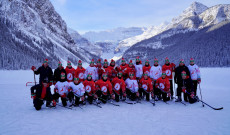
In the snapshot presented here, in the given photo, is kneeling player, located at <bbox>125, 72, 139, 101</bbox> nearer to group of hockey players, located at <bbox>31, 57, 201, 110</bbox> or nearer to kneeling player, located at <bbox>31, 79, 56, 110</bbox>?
group of hockey players, located at <bbox>31, 57, 201, 110</bbox>

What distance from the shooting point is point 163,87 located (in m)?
8.91

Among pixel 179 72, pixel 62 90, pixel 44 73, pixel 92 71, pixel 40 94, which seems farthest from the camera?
pixel 92 71

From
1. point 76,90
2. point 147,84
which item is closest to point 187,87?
point 147,84

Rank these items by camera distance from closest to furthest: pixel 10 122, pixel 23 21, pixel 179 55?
pixel 10 122, pixel 23 21, pixel 179 55

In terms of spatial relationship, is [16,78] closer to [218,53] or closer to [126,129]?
[126,129]

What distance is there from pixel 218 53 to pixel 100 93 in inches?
2992

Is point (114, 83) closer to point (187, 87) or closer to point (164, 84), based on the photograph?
point (164, 84)

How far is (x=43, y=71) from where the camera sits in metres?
8.38

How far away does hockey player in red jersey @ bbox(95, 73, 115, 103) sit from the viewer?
8570mm

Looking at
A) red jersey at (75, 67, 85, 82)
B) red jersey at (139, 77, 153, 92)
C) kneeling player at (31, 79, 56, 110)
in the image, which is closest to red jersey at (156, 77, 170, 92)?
red jersey at (139, 77, 153, 92)

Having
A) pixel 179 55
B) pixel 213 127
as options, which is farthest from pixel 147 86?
pixel 179 55

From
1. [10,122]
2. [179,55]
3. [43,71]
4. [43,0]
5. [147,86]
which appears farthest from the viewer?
[43,0]

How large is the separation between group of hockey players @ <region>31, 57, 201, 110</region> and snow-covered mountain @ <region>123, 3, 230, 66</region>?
62.6m

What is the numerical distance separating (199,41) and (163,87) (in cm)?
9655
